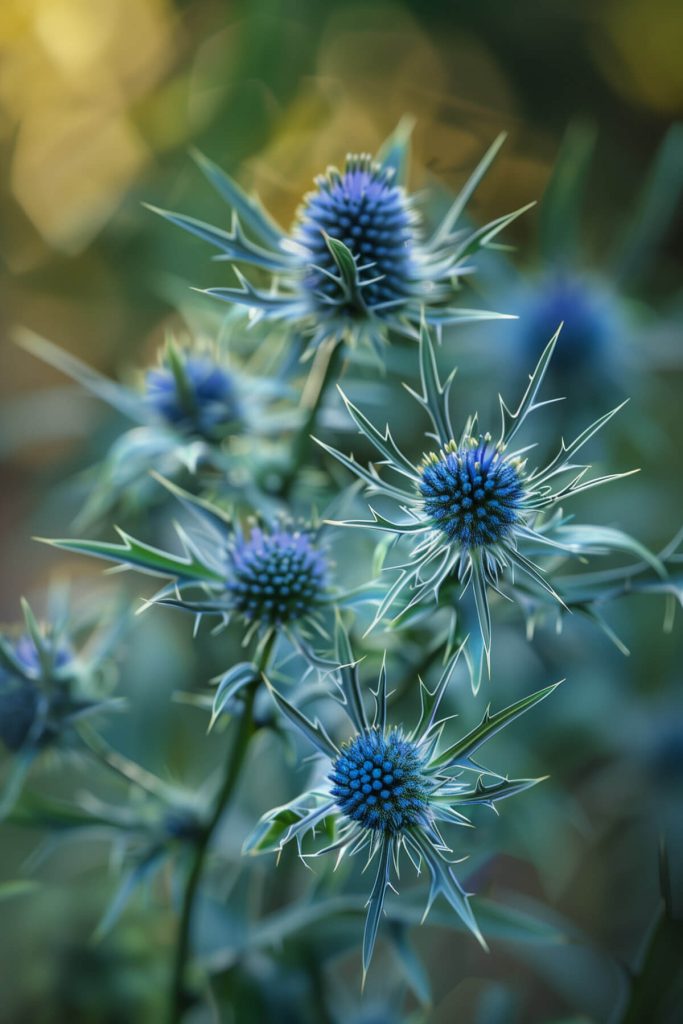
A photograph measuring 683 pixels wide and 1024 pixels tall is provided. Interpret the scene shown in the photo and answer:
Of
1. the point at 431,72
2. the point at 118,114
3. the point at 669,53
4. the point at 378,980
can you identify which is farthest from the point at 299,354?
the point at 669,53

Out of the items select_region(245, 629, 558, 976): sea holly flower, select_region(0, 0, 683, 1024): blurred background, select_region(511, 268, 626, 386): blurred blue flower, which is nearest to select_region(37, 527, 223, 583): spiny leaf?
select_region(245, 629, 558, 976): sea holly flower

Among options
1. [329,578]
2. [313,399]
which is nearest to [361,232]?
[313,399]

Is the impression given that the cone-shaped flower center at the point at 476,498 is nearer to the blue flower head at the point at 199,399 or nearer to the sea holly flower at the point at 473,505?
the sea holly flower at the point at 473,505

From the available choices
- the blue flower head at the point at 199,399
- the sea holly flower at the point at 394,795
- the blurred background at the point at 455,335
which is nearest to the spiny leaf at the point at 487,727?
the sea holly flower at the point at 394,795

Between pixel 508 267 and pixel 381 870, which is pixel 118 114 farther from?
pixel 381 870

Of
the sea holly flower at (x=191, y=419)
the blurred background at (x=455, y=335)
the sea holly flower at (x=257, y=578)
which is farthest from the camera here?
the blurred background at (x=455, y=335)

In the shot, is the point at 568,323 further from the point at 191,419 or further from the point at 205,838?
the point at 205,838
